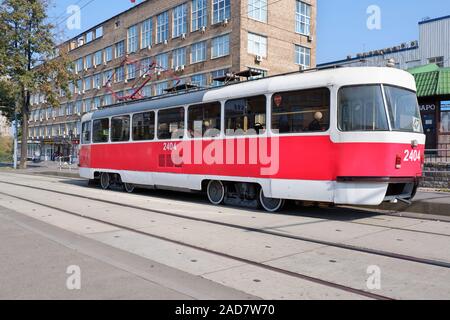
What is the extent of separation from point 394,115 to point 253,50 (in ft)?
98.7

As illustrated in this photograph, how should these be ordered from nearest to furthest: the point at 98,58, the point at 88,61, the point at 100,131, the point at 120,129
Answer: the point at 120,129, the point at 100,131, the point at 98,58, the point at 88,61

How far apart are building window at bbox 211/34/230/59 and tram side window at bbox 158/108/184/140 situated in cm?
2551

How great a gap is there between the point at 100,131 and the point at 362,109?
37.1 feet

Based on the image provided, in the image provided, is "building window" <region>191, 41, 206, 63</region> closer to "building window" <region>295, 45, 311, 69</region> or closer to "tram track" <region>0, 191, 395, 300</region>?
"building window" <region>295, 45, 311, 69</region>

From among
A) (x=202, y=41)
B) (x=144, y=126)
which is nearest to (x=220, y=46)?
(x=202, y=41)

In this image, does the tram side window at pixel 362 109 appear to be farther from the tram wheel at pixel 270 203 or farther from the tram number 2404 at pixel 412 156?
the tram wheel at pixel 270 203

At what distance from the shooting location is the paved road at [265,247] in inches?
192

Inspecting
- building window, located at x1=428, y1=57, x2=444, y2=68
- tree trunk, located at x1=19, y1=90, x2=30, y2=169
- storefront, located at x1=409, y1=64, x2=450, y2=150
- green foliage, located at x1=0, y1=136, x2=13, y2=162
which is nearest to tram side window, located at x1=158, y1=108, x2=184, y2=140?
storefront, located at x1=409, y1=64, x2=450, y2=150

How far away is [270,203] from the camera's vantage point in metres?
10.7

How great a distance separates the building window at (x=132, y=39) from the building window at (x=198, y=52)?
38.8 ft

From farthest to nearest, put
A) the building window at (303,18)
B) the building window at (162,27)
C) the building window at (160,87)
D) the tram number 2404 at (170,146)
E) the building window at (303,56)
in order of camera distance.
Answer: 1. the building window at (162,27)
2. the building window at (160,87)
3. the building window at (303,56)
4. the building window at (303,18)
5. the tram number 2404 at (170,146)

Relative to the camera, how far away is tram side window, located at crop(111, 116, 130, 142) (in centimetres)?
1559

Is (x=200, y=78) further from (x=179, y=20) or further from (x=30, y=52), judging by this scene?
(x=30, y=52)

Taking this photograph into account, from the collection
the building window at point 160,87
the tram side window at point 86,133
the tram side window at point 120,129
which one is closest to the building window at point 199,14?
the building window at point 160,87
